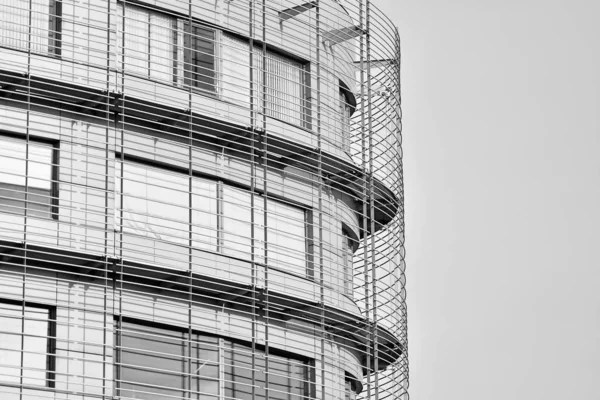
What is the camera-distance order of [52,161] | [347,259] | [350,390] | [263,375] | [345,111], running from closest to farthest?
[52,161]
[263,375]
[350,390]
[347,259]
[345,111]

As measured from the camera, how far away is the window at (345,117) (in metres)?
30.5

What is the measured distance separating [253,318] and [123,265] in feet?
11.3

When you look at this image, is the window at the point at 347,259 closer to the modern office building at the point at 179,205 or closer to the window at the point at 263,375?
the modern office building at the point at 179,205

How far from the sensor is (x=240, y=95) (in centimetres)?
2795

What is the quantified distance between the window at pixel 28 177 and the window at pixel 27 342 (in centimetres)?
177

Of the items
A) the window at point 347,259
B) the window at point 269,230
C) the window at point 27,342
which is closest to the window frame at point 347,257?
the window at point 347,259

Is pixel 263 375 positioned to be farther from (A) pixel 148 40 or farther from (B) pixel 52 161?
(A) pixel 148 40

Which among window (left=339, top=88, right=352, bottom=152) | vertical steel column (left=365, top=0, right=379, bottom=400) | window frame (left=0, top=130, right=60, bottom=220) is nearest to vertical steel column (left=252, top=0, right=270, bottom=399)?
vertical steel column (left=365, top=0, right=379, bottom=400)

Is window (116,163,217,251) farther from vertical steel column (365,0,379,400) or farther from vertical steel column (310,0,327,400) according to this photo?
vertical steel column (365,0,379,400)

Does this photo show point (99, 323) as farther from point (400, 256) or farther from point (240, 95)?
point (400, 256)

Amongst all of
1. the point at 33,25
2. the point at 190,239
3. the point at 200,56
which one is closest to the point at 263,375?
the point at 190,239

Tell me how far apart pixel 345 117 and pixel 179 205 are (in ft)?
Result: 22.5

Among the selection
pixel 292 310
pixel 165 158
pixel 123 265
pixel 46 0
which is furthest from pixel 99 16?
pixel 292 310

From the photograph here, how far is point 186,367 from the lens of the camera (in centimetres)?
2517
